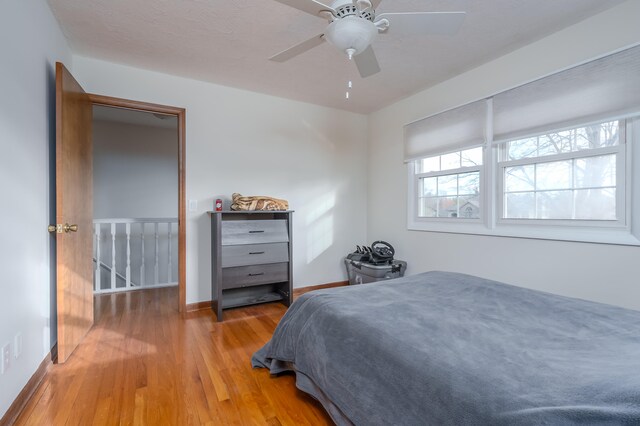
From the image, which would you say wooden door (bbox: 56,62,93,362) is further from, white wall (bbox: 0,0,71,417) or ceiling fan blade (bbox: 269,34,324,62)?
ceiling fan blade (bbox: 269,34,324,62)

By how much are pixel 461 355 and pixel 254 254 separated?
7.58ft

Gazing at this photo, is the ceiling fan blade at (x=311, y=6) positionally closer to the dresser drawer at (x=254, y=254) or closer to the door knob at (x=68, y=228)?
the door knob at (x=68, y=228)

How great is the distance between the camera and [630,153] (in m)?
1.91

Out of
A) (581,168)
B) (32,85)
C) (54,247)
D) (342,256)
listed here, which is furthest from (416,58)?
(54,247)

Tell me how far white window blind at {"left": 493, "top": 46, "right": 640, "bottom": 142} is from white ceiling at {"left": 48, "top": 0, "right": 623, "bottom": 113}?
0.36m

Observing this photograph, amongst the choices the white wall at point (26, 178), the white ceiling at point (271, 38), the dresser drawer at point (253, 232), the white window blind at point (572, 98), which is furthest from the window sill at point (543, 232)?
the white wall at point (26, 178)

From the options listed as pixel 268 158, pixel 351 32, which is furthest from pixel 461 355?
pixel 268 158

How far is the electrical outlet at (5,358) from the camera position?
1.36 meters

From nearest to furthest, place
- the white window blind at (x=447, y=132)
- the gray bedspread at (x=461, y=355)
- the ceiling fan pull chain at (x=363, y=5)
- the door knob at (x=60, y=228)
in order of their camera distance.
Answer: the gray bedspread at (x=461, y=355)
the ceiling fan pull chain at (x=363, y=5)
the door knob at (x=60, y=228)
the white window blind at (x=447, y=132)

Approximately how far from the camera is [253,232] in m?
3.00

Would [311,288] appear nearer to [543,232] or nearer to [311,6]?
[543,232]

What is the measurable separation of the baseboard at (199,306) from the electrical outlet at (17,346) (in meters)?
1.49

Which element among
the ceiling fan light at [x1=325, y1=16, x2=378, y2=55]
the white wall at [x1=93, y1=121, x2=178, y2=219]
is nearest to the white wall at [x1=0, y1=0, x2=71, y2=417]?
the ceiling fan light at [x1=325, y1=16, x2=378, y2=55]

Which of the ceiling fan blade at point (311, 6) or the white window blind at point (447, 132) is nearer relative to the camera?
the ceiling fan blade at point (311, 6)
